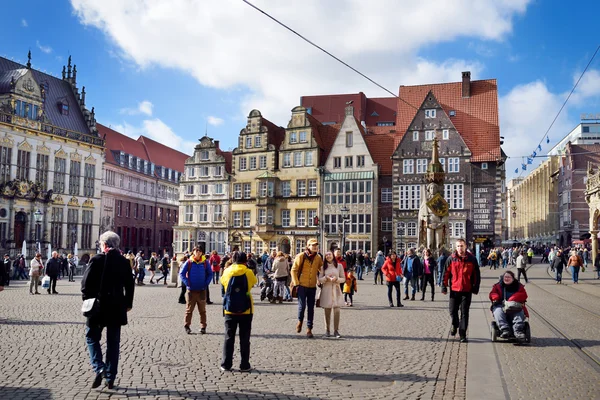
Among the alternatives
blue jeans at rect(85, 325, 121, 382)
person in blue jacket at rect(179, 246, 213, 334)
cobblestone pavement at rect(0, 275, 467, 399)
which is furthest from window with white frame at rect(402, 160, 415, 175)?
blue jeans at rect(85, 325, 121, 382)

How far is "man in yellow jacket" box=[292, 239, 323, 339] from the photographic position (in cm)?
1116

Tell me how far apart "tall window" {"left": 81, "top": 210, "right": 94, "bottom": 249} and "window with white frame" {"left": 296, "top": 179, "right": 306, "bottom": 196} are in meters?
21.1

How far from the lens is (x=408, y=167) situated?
49.4 metres

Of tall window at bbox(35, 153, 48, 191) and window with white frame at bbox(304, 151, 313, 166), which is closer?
tall window at bbox(35, 153, 48, 191)

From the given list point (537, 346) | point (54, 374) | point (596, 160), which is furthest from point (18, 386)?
point (596, 160)

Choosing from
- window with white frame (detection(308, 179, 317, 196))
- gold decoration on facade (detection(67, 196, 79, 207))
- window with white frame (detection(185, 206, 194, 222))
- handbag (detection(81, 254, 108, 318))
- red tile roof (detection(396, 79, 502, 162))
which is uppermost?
red tile roof (detection(396, 79, 502, 162))

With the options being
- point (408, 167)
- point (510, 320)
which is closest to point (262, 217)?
point (408, 167)

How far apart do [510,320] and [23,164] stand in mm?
48571

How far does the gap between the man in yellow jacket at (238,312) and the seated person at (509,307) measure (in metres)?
4.80

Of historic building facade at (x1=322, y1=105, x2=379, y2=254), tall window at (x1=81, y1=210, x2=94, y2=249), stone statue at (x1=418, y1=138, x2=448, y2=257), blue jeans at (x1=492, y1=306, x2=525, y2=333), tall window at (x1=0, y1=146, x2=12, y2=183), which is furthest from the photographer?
tall window at (x1=81, y1=210, x2=94, y2=249)

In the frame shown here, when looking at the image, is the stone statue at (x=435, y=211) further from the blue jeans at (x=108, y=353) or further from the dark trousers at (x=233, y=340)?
the blue jeans at (x=108, y=353)

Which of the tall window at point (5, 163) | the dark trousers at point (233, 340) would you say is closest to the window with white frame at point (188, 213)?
the tall window at point (5, 163)

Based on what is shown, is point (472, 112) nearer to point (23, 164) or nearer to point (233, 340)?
point (23, 164)

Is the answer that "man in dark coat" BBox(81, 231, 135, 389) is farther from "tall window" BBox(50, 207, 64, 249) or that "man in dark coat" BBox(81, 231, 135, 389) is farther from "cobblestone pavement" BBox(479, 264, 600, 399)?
"tall window" BBox(50, 207, 64, 249)
